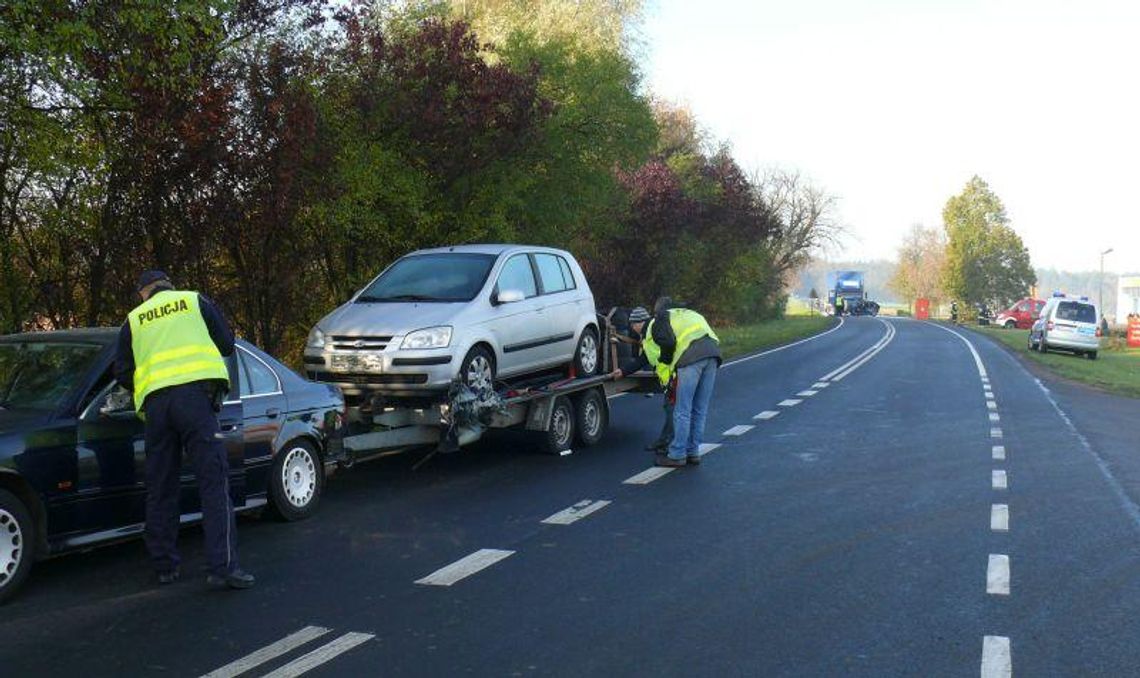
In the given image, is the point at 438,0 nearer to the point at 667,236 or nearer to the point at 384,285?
the point at 384,285

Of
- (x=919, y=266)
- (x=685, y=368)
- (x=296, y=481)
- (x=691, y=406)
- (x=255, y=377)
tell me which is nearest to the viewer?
(x=255, y=377)

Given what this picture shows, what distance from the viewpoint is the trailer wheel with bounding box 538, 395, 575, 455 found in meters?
10.9

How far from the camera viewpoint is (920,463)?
1057cm

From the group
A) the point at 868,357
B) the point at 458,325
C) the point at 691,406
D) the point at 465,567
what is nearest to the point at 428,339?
the point at 458,325

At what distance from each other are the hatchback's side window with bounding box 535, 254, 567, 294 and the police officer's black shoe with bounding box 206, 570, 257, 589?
18.9 feet

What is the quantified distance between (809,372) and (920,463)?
40.9 feet

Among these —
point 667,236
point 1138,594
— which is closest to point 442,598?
point 1138,594

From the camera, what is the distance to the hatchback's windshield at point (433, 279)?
33.7 feet

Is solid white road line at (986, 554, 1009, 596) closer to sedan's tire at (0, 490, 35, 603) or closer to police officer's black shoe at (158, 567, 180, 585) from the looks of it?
police officer's black shoe at (158, 567, 180, 585)

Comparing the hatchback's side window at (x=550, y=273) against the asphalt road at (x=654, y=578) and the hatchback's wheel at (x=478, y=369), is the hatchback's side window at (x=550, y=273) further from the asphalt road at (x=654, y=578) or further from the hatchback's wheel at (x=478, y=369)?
the asphalt road at (x=654, y=578)

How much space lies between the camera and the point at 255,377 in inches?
301

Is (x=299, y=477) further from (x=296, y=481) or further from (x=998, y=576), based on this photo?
(x=998, y=576)

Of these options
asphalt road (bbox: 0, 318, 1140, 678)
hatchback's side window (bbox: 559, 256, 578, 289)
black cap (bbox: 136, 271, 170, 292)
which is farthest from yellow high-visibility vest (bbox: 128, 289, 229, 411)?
hatchback's side window (bbox: 559, 256, 578, 289)

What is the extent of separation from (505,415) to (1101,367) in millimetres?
24082
